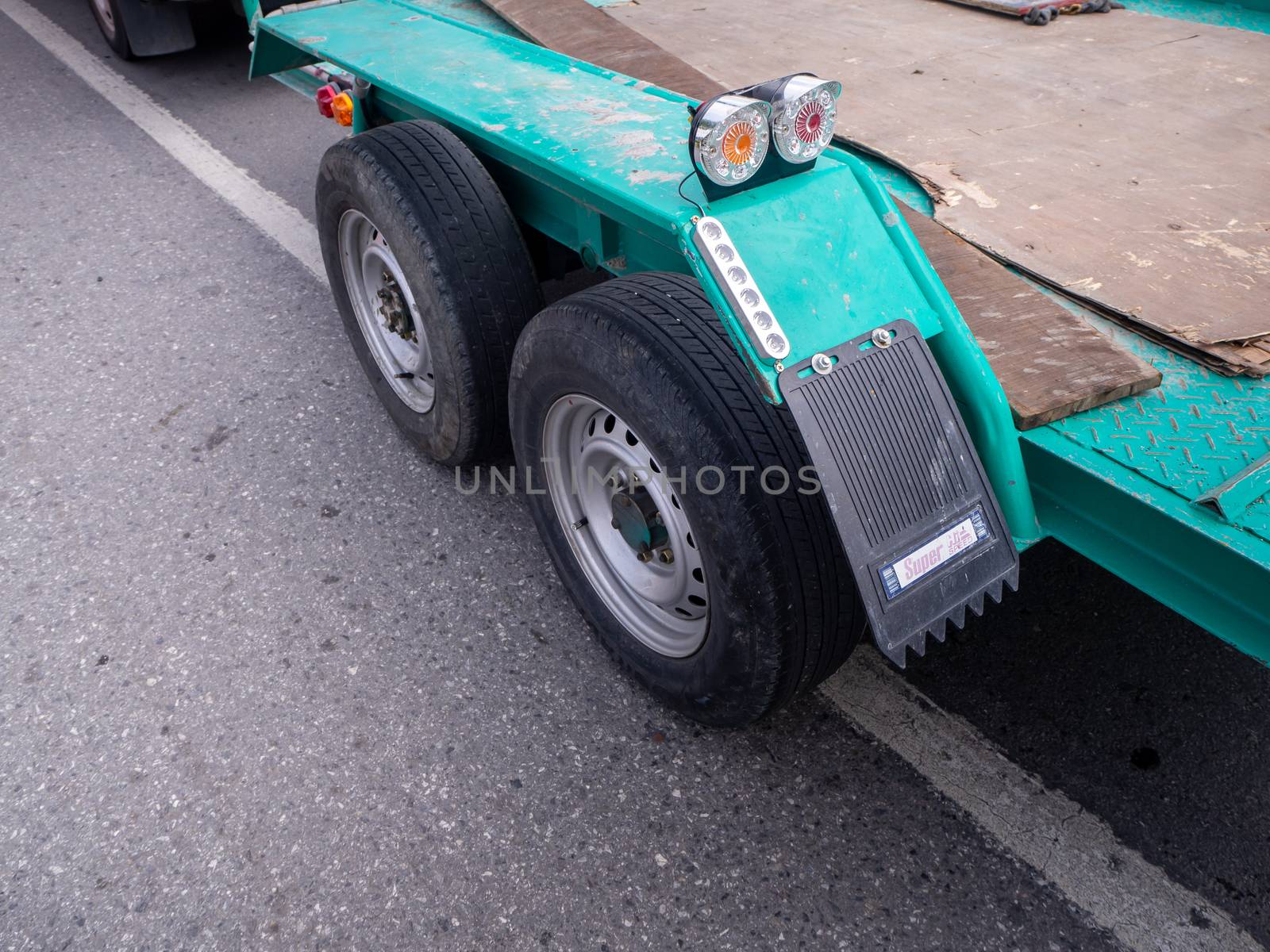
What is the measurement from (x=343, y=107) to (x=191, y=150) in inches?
98.8

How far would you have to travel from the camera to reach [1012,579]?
1.76 metres

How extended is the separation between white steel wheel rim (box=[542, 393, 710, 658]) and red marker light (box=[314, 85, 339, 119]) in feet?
4.97

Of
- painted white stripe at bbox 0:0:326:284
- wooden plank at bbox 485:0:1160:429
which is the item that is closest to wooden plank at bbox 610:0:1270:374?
wooden plank at bbox 485:0:1160:429

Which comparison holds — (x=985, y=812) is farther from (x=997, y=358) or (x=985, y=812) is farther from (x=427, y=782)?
(x=427, y=782)

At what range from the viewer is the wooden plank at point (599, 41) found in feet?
9.46

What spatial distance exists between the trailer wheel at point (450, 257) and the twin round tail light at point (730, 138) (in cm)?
96

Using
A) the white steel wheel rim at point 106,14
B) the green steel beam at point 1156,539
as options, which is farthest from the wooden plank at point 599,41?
the white steel wheel rim at point 106,14

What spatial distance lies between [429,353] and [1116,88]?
230 centimetres

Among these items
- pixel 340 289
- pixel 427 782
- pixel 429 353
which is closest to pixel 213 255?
pixel 340 289

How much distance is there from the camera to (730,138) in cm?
160

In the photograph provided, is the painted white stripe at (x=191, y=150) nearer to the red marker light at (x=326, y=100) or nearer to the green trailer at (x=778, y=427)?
the red marker light at (x=326, y=100)

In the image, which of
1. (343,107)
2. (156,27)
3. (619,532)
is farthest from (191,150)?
(619,532)

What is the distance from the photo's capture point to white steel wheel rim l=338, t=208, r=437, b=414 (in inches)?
113

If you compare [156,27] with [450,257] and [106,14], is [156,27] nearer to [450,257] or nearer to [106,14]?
[106,14]
